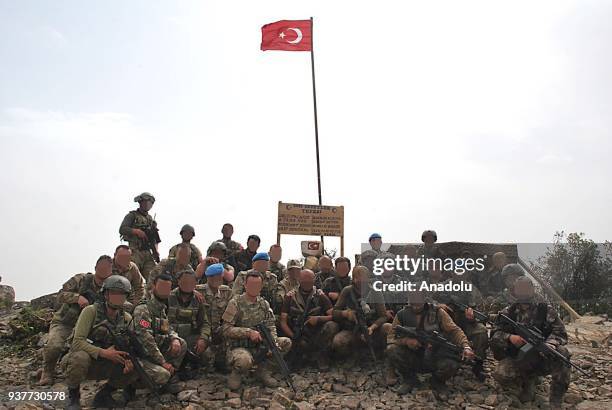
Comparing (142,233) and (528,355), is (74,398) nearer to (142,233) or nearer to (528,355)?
(142,233)

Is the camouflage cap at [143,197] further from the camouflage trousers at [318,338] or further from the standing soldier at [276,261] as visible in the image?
the camouflage trousers at [318,338]

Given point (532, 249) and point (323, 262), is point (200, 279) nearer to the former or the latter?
point (323, 262)

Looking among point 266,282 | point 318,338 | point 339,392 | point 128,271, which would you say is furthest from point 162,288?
point 339,392

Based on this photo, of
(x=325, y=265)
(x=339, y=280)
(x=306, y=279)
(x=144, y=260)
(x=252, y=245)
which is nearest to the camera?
(x=306, y=279)

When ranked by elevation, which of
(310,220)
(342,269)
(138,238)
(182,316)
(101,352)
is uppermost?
(310,220)

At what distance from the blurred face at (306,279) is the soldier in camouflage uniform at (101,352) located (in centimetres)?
285

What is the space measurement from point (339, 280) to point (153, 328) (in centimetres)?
329

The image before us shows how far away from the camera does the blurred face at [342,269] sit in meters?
8.09

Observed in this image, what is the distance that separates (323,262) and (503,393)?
147 inches

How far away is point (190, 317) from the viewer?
6.87 metres

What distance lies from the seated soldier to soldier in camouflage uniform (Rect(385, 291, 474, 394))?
1099 millimetres

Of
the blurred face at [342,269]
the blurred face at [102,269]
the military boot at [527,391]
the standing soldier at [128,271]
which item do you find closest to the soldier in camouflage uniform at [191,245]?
the standing soldier at [128,271]

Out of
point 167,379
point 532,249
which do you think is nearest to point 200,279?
point 167,379

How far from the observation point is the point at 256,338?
6.69 meters
